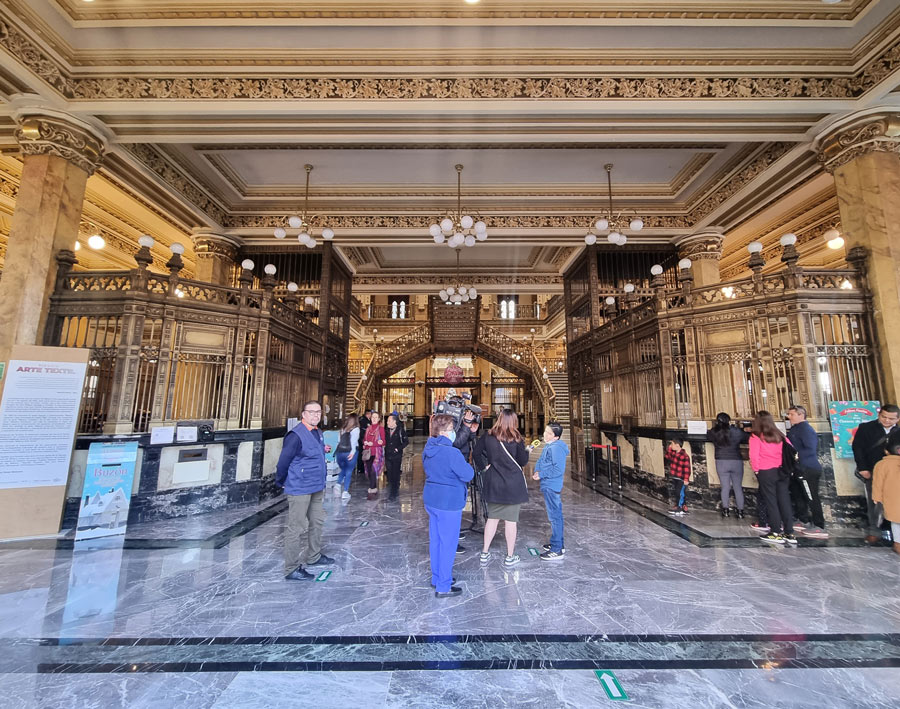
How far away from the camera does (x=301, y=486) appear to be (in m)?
3.83

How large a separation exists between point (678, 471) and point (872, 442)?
2.35 metres

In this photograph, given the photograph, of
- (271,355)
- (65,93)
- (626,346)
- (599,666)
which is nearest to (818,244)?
(626,346)

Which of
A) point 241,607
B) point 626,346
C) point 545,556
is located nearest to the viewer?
point 241,607

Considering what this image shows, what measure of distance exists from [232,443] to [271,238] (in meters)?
6.53

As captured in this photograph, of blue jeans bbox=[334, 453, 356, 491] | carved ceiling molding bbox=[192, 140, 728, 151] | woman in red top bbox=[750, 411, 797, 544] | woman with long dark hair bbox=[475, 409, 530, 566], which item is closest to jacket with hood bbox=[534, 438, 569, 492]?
woman with long dark hair bbox=[475, 409, 530, 566]

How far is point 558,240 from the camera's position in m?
10.6

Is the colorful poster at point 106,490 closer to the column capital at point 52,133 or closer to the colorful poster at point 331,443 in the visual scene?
the colorful poster at point 331,443

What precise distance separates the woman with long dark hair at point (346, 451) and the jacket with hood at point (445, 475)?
4047 millimetres

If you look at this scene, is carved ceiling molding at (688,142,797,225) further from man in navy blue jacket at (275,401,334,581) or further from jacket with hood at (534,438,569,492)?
man in navy blue jacket at (275,401,334,581)

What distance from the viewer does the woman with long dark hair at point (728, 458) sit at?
5.71m

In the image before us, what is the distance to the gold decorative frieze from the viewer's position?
20.1ft

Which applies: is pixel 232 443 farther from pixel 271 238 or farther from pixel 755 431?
pixel 755 431

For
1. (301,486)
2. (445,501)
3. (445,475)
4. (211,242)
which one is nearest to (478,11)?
(445,475)

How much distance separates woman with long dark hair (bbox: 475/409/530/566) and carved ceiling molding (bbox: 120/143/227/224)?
28.6 feet
